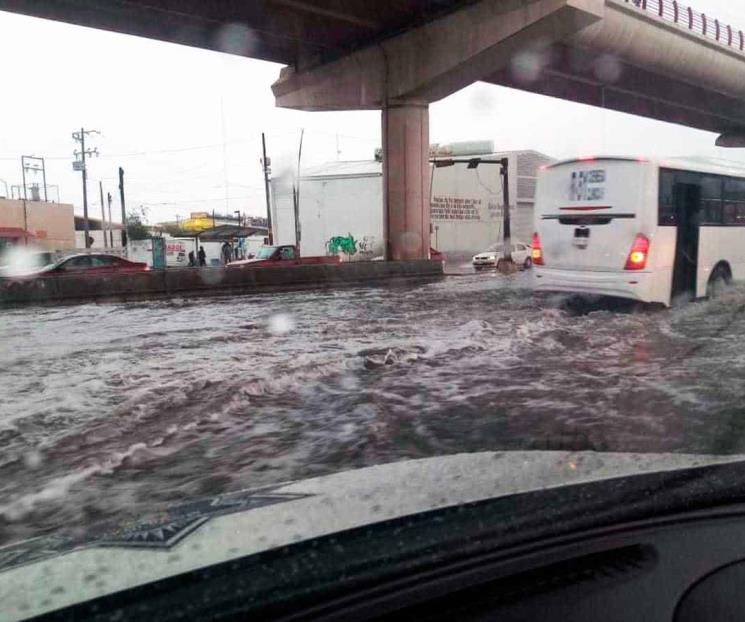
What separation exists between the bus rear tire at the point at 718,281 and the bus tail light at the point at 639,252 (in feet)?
8.32

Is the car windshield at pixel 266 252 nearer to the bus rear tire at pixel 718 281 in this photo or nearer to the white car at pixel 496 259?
the white car at pixel 496 259

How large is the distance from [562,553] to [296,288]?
19498mm

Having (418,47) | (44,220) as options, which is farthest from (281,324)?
(44,220)

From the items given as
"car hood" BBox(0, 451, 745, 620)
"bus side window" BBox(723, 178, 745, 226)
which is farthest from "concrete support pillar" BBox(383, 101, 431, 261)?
"car hood" BBox(0, 451, 745, 620)

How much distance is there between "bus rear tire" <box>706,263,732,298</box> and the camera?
13219 mm

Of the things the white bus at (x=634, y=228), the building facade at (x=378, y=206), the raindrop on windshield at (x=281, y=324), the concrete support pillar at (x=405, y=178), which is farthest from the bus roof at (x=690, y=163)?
the building facade at (x=378, y=206)

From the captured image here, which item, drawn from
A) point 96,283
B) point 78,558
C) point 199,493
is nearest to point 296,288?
point 96,283

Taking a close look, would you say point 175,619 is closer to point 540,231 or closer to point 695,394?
point 695,394

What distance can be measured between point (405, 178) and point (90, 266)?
10797 mm

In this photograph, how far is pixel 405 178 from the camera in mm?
25047

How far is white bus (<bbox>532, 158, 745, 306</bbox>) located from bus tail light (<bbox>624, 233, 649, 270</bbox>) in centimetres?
2

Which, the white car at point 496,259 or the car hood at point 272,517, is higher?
the car hood at point 272,517

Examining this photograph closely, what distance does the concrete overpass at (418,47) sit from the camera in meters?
21.2

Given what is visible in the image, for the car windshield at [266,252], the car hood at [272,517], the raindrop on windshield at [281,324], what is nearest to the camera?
the car hood at [272,517]
